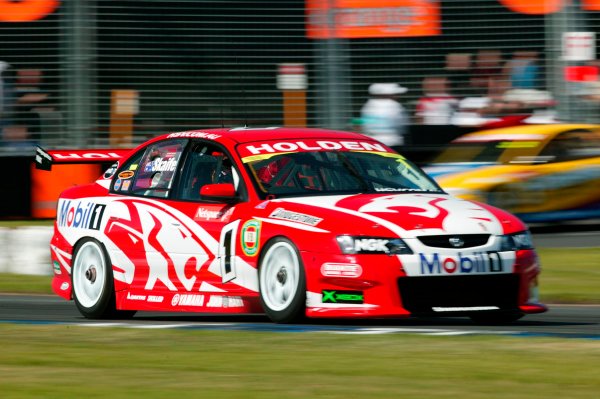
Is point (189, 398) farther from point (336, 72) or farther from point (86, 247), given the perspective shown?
point (336, 72)

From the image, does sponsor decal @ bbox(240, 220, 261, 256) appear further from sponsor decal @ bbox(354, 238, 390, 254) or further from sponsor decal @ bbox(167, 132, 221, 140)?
sponsor decal @ bbox(167, 132, 221, 140)

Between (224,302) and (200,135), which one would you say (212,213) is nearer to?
(224,302)

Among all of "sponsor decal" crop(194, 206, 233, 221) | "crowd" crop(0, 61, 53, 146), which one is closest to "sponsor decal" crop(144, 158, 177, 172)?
"sponsor decal" crop(194, 206, 233, 221)

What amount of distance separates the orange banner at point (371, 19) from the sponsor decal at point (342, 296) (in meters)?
9.18

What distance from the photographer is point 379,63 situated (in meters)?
17.0

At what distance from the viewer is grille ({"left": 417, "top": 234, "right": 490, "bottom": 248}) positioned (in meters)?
8.10

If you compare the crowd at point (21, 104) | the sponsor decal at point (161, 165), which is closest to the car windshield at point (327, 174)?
the sponsor decal at point (161, 165)

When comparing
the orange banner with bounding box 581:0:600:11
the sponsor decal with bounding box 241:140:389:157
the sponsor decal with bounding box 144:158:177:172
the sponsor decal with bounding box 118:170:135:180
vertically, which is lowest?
the sponsor decal with bounding box 118:170:135:180

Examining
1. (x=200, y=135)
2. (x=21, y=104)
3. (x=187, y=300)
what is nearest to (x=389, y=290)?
(x=187, y=300)

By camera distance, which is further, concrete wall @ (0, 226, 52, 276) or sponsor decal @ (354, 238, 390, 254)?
concrete wall @ (0, 226, 52, 276)

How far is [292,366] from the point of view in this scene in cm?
630

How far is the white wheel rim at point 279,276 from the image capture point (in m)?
8.28

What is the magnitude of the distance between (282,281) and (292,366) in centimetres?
210

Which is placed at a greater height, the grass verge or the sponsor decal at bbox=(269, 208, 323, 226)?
the sponsor decal at bbox=(269, 208, 323, 226)
